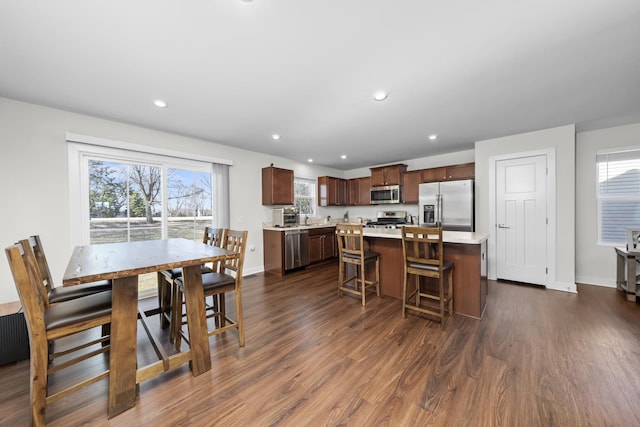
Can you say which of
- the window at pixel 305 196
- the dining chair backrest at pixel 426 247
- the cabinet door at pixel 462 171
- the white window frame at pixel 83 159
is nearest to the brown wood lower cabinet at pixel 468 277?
the dining chair backrest at pixel 426 247

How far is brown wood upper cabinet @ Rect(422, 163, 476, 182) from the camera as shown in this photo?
4.43 meters

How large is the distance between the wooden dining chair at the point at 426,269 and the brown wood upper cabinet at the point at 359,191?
133 inches

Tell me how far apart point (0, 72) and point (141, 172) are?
1.57m

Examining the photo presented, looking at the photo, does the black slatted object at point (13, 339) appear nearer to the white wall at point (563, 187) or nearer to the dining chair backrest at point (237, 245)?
the dining chair backrest at point (237, 245)

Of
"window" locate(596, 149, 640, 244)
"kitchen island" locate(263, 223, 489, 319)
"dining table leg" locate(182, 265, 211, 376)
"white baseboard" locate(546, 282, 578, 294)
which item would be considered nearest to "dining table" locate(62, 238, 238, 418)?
"dining table leg" locate(182, 265, 211, 376)

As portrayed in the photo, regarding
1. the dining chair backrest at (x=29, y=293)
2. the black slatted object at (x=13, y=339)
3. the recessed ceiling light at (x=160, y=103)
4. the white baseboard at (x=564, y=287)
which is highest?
the recessed ceiling light at (x=160, y=103)

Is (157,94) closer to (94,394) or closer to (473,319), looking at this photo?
(94,394)

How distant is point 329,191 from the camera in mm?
6227

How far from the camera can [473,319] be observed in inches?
101

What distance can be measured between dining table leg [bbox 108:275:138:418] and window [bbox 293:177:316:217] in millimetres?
4470

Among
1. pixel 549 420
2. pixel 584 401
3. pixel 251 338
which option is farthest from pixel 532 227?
pixel 251 338

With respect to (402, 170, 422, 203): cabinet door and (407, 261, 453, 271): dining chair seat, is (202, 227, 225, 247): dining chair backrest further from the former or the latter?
(402, 170, 422, 203): cabinet door

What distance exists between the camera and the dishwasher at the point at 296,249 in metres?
4.55

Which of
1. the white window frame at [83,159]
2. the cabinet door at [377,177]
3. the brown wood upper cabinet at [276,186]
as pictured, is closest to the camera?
the white window frame at [83,159]
